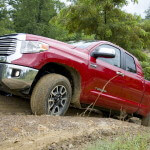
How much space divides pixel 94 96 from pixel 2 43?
179 cm

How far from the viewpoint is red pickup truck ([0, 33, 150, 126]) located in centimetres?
327

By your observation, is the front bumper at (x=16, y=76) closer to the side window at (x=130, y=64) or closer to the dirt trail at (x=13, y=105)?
the dirt trail at (x=13, y=105)

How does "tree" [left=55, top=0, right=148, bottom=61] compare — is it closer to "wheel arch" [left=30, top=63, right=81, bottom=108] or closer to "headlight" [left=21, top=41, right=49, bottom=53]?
"wheel arch" [left=30, top=63, right=81, bottom=108]

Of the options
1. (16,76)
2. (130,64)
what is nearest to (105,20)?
(130,64)

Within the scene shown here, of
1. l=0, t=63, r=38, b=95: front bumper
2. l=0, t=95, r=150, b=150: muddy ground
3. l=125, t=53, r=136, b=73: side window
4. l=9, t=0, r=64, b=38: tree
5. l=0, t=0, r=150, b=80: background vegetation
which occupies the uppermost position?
l=9, t=0, r=64, b=38: tree

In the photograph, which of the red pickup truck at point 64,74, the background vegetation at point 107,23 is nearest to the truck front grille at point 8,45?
the red pickup truck at point 64,74

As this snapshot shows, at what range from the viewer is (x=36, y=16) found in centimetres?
2659

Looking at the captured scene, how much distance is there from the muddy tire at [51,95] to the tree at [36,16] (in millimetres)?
22163

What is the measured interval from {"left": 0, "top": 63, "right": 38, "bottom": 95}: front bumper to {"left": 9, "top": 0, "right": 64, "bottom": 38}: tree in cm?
2239

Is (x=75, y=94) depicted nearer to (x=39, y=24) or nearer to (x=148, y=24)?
(x=148, y=24)

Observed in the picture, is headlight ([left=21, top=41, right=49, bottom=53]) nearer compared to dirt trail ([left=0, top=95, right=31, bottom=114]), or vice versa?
headlight ([left=21, top=41, right=49, bottom=53])

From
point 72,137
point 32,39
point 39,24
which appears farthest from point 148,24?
point 39,24

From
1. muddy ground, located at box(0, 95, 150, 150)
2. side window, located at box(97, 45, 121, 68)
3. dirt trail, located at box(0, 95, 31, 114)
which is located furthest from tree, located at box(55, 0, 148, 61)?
muddy ground, located at box(0, 95, 150, 150)

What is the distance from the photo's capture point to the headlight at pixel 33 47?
10.9ft
